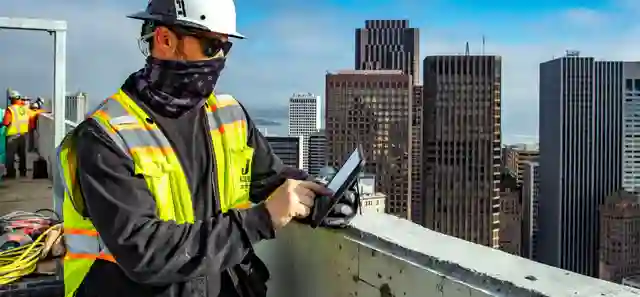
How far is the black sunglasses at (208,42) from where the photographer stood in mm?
1623

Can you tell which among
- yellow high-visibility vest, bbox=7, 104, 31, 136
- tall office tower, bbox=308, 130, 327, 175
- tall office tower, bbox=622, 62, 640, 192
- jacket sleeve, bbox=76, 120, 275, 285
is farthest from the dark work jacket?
tall office tower, bbox=622, 62, 640, 192

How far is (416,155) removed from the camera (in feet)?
383

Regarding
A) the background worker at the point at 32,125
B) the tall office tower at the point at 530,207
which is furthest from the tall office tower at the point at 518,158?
the background worker at the point at 32,125

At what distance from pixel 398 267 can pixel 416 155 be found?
11607cm

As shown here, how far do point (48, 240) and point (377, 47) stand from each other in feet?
457

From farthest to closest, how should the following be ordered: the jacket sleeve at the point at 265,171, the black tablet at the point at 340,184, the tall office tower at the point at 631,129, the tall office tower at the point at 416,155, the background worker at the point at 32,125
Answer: the tall office tower at the point at 631,129 < the tall office tower at the point at 416,155 < the background worker at the point at 32,125 < the jacket sleeve at the point at 265,171 < the black tablet at the point at 340,184

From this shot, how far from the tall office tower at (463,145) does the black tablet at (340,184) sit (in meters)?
104

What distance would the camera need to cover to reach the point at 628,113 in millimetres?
122438

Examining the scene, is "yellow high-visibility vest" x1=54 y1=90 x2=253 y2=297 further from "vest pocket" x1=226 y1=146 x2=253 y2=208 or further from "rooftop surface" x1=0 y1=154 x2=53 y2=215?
"rooftop surface" x1=0 y1=154 x2=53 y2=215

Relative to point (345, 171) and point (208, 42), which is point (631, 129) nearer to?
point (345, 171)

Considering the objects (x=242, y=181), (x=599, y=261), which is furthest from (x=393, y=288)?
(x=599, y=261)

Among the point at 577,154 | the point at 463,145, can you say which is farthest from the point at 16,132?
the point at 577,154

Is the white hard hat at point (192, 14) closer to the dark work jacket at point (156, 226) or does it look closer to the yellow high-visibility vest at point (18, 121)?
the dark work jacket at point (156, 226)

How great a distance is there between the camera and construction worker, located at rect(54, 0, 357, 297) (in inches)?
57.0
